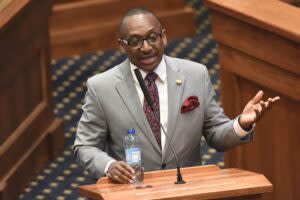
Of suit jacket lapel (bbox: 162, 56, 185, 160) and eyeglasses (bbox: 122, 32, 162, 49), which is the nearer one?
eyeglasses (bbox: 122, 32, 162, 49)

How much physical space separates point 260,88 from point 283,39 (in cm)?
28

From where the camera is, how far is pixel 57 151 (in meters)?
6.18

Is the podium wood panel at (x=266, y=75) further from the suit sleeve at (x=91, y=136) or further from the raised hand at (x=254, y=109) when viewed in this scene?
the suit sleeve at (x=91, y=136)

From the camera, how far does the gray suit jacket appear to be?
428cm

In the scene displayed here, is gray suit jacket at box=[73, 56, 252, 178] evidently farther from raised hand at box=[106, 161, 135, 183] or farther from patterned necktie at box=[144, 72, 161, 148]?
raised hand at box=[106, 161, 135, 183]

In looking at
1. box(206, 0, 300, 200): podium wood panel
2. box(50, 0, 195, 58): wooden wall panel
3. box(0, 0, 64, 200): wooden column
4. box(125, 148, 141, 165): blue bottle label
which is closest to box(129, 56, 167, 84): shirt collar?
box(125, 148, 141, 165): blue bottle label

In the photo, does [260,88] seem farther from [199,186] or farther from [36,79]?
[36,79]

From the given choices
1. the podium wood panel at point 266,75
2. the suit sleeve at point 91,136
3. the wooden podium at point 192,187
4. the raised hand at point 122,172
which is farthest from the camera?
the podium wood panel at point 266,75

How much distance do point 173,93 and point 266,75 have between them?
0.50m

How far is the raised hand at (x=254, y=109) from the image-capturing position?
4.01 metres

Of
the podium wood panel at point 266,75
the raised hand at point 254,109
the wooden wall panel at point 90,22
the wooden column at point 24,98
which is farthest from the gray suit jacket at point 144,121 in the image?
the wooden wall panel at point 90,22

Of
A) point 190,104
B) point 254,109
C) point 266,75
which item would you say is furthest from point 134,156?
point 266,75

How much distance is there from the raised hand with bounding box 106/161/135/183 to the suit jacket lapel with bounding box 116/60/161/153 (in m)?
0.28

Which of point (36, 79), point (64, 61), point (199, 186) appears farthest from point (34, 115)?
point (199, 186)
